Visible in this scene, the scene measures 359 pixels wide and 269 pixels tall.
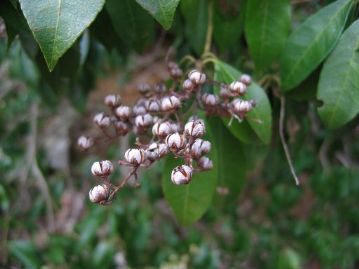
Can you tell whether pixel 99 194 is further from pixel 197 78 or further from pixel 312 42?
pixel 312 42

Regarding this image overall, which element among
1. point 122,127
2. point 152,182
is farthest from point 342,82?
point 152,182

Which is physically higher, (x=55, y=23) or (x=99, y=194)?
(x=55, y=23)

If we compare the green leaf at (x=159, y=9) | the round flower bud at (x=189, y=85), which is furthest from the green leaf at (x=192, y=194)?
the green leaf at (x=159, y=9)

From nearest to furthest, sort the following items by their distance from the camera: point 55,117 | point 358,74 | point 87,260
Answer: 1. point 358,74
2. point 87,260
3. point 55,117

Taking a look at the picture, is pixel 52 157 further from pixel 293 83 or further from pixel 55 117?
pixel 293 83

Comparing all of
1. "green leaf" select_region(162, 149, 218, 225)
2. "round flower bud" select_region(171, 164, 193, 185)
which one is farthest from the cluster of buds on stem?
"green leaf" select_region(162, 149, 218, 225)

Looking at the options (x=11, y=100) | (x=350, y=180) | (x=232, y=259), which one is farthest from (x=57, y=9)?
(x=11, y=100)

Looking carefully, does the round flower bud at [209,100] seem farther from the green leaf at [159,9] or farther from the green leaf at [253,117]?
the green leaf at [159,9]
